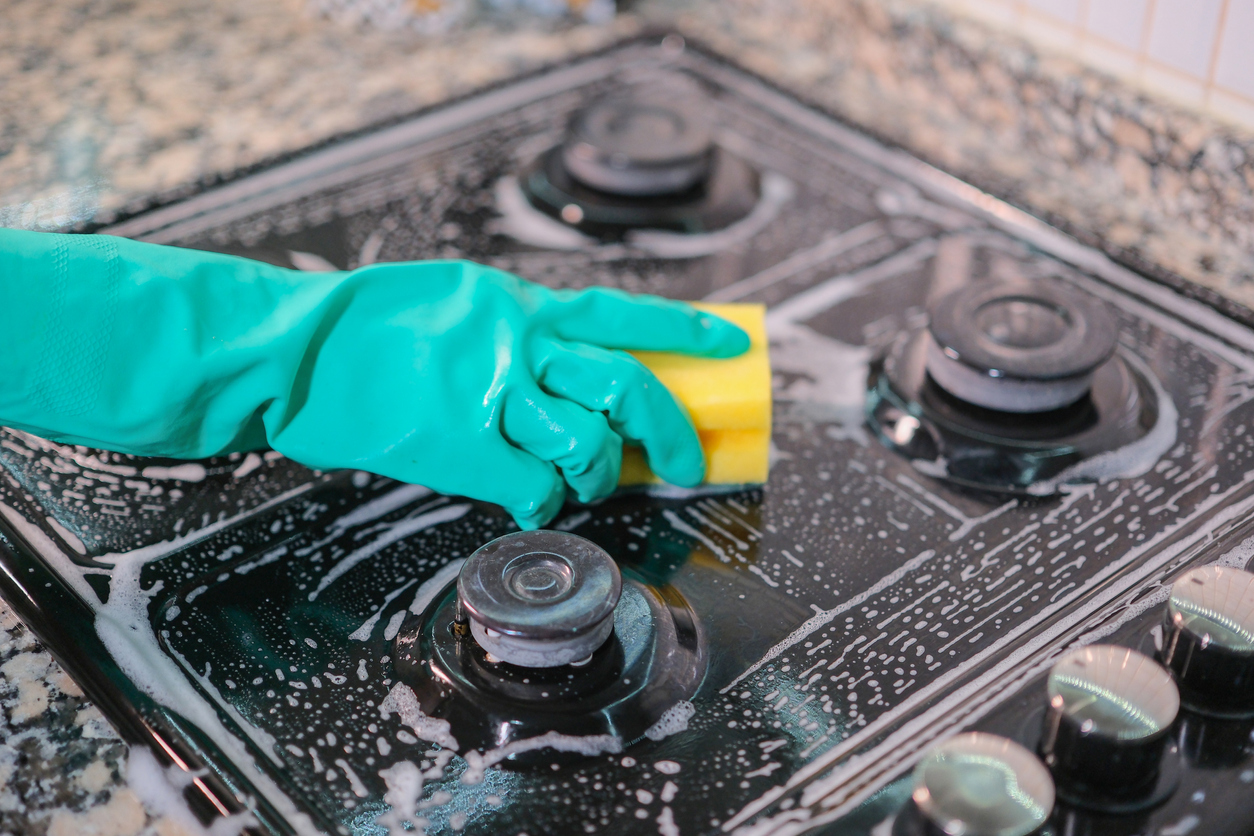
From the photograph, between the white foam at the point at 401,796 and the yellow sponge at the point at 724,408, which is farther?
the yellow sponge at the point at 724,408

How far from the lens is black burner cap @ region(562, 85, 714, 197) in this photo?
120 cm

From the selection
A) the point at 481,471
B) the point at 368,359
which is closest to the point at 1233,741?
the point at 481,471

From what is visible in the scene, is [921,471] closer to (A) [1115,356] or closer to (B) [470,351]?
(A) [1115,356]

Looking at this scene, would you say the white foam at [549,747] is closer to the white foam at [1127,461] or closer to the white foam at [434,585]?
the white foam at [434,585]

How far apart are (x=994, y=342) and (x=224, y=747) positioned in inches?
25.8

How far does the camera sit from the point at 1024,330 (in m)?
0.95

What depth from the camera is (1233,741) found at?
2.25ft

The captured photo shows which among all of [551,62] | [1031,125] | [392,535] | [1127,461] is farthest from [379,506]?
[1031,125]

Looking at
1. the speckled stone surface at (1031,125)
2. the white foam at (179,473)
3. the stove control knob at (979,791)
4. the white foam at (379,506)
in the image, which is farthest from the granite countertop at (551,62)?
the stove control knob at (979,791)

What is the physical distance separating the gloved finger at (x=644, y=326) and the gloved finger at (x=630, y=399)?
0.09 feet

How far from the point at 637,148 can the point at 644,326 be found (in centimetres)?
38

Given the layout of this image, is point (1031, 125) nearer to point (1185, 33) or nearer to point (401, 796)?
point (1185, 33)

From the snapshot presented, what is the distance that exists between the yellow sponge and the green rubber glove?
2cm

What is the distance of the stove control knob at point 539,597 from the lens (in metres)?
0.71
